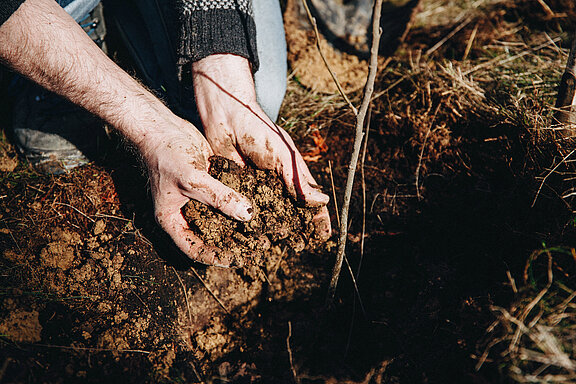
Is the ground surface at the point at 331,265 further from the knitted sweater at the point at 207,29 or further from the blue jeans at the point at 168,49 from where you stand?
the knitted sweater at the point at 207,29

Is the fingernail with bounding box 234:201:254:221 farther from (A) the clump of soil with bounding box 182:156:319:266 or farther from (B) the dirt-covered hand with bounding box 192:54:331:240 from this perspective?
(B) the dirt-covered hand with bounding box 192:54:331:240

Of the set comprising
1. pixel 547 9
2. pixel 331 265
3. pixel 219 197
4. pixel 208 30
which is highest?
pixel 208 30

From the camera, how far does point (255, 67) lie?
70.6 inches

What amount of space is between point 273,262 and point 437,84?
142 centimetres

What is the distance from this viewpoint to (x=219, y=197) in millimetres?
1402

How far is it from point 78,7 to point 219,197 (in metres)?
1.32

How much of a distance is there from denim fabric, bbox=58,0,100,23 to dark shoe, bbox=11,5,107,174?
13 cm

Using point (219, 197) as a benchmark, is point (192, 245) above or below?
below

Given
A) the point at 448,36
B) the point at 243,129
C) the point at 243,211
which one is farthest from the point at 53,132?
the point at 448,36

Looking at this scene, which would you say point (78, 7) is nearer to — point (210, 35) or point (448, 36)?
point (210, 35)

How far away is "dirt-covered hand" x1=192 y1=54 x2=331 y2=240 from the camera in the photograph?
1551mm

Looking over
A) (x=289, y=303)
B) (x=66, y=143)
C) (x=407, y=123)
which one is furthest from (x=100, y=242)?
(x=407, y=123)

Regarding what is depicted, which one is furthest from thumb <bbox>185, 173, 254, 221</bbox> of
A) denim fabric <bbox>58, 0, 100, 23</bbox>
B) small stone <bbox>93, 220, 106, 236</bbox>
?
denim fabric <bbox>58, 0, 100, 23</bbox>

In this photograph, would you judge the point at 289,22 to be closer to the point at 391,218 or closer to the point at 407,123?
the point at 407,123
